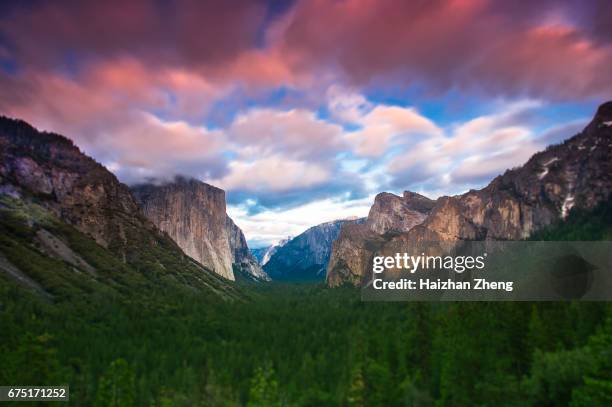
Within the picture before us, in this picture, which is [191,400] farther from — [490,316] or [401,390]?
[490,316]

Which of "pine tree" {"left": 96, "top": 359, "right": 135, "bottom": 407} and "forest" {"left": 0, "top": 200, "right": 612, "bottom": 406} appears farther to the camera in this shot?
"pine tree" {"left": 96, "top": 359, "right": 135, "bottom": 407}

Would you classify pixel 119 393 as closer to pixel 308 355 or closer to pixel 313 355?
pixel 308 355

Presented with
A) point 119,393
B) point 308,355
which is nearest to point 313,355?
point 308,355

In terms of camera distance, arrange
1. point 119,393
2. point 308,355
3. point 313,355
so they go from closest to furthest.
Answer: point 119,393, point 308,355, point 313,355

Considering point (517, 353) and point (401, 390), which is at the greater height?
point (517, 353)

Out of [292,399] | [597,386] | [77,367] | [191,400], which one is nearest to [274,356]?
[292,399]

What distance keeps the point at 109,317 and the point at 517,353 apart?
139065 millimetres

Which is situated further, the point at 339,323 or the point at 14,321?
the point at 339,323

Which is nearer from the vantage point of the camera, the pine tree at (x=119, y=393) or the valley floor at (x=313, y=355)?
the valley floor at (x=313, y=355)

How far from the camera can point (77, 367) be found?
4018 inches

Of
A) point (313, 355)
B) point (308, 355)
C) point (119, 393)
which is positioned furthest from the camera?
point (313, 355)

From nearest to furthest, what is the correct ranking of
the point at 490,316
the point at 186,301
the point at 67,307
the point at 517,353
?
the point at 517,353, the point at 490,316, the point at 67,307, the point at 186,301

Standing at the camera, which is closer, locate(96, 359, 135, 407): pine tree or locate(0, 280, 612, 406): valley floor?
locate(0, 280, 612, 406): valley floor

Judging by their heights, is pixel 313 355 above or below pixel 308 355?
below
